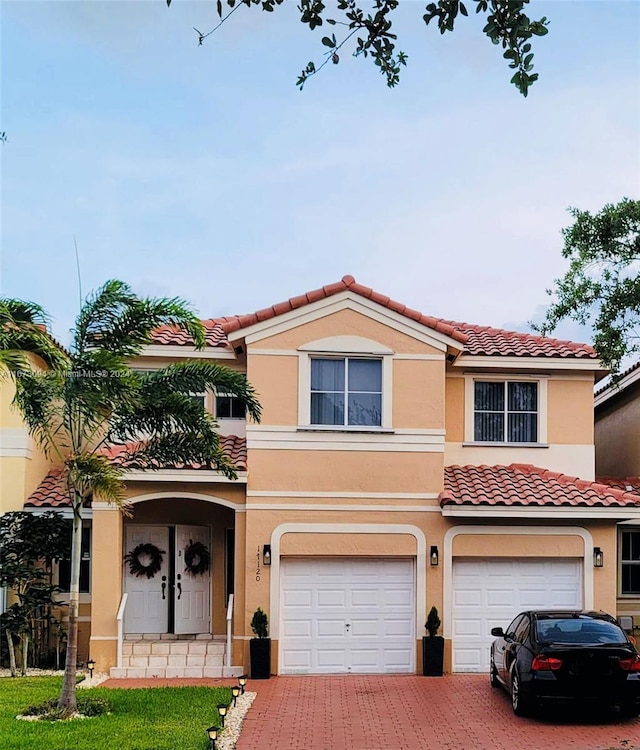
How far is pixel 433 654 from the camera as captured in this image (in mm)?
17562

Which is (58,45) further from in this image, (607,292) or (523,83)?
(607,292)

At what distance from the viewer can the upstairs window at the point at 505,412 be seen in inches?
787

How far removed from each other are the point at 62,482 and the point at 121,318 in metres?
7.02

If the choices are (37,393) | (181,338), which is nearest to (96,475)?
(37,393)

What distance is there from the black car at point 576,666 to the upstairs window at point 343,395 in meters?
5.81

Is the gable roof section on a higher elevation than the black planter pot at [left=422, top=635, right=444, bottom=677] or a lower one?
higher

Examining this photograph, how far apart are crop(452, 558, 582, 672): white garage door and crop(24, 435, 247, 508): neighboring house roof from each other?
15.2 feet

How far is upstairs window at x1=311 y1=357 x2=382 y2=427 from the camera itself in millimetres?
18281

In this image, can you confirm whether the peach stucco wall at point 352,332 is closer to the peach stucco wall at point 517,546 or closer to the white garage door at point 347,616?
the peach stucco wall at point 517,546

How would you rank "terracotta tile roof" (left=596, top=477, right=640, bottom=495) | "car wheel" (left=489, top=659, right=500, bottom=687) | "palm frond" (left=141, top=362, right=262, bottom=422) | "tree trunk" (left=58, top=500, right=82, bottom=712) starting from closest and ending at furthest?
"tree trunk" (left=58, top=500, right=82, bottom=712) → "palm frond" (left=141, top=362, right=262, bottom=422) → "car wheel" (left=489, top=659, right=500, bottom=687) → "terracotta tile roof" (left=596, top=477, right=640, bottom=495)

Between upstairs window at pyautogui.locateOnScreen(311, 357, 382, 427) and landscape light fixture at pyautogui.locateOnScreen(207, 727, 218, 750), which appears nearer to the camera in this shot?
landscape light fixture at pyautogui.locateOnScreen(207, 727, 218, 750)

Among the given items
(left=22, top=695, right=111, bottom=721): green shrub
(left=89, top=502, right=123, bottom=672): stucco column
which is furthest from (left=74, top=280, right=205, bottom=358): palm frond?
(left=22, top=695, right=111, bottom=721): green shrub

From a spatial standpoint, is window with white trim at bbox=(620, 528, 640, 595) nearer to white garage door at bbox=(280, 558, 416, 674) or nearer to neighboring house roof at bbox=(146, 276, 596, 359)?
neighboring house roof at bbox=(146, 276, 596, 359)

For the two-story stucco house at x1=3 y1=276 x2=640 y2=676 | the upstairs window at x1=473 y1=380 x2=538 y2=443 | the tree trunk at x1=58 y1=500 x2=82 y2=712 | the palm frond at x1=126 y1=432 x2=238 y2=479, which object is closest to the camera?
the tree trunk at x1=58 y1=500 x2=82 y2=712
